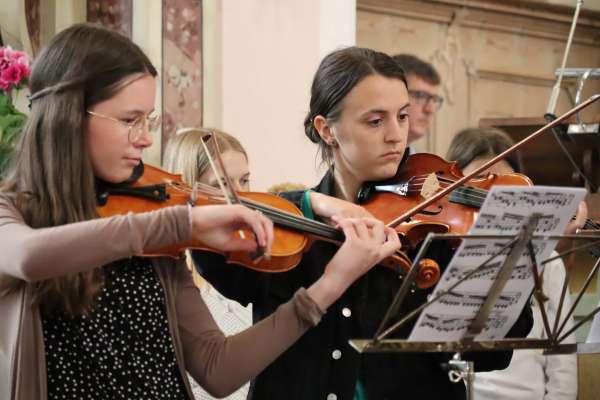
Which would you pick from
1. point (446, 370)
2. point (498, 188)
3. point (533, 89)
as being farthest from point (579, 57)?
point (498, 188)

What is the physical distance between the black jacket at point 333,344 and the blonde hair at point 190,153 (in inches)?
23.0

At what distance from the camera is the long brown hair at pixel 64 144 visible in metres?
1.65

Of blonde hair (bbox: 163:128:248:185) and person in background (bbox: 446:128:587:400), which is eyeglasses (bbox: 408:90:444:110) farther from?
blonde hair (bbox: 163:128:248:185)

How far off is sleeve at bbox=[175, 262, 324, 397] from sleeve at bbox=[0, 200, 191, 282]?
0.29m

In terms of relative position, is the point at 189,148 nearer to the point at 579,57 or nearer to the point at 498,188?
the point at 498,188

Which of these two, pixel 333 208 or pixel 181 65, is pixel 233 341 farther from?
pixel 181 65

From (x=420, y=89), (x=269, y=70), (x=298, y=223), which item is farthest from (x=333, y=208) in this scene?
(x=269, y=70)

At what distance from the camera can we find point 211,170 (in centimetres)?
250

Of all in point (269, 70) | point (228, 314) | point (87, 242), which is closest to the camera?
point (87, 242)

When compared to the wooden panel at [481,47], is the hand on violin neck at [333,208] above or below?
below

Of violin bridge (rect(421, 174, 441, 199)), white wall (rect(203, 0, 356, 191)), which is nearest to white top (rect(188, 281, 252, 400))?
violin bridge (rect(421, 174, 441, 199))

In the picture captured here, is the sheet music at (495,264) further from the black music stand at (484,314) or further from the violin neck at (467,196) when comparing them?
the violin neck at (467,196)

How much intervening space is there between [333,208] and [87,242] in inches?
22.8

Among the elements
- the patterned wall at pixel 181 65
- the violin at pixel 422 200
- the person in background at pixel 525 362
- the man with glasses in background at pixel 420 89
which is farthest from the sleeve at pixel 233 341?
the man with glasses in background at pixel 420 89
